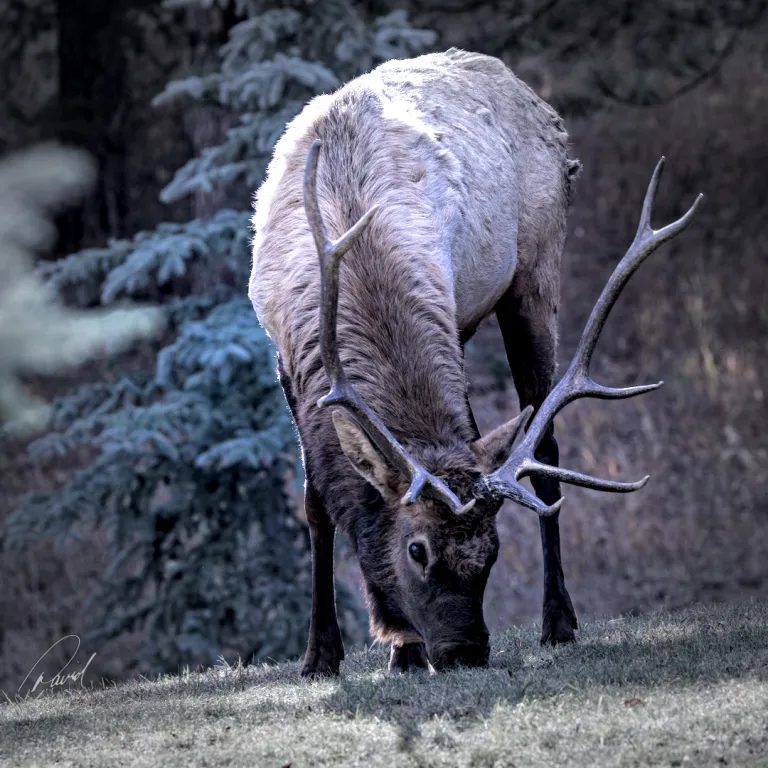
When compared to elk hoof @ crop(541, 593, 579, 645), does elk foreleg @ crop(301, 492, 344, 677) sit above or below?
above

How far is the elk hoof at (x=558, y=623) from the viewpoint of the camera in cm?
594

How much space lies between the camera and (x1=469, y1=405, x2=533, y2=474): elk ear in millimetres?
4945

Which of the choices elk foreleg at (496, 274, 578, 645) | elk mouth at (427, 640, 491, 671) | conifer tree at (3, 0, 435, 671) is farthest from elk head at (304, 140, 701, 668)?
conifer tree at (3, 0, 435, 671)

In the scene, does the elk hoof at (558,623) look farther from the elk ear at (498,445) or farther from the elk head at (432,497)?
the elk ear at (498,445)

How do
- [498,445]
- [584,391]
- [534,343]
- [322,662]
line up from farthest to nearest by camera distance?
[534,343]
[322,662]
[584,391]
[498,445]

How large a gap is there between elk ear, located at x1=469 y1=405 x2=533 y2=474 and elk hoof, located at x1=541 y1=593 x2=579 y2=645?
1297mm

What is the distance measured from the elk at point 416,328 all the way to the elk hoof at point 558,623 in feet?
0.03

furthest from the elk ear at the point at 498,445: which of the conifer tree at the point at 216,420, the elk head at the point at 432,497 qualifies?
the conifer tree at the point at 216,420

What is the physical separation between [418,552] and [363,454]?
0.41 m

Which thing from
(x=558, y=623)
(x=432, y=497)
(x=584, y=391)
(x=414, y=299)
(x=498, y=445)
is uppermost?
(x=414, y=299)

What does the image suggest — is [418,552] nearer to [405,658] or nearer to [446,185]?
[405,658]

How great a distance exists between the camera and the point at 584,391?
515 centimetres

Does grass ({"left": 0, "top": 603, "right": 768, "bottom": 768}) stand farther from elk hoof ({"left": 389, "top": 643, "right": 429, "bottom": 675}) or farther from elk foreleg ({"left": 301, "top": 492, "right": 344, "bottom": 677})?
elk foreleg ({"left": 301, "top": 492, "right": 344, "bottom": 677})

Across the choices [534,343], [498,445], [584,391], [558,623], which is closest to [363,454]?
[498,445]
